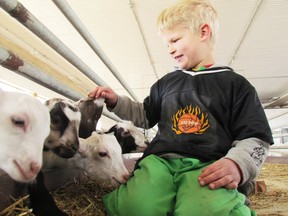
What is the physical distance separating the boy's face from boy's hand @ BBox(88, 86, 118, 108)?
0.34 metres

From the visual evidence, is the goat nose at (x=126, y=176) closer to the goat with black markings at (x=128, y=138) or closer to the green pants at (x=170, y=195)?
the green pants at (x=170, y=195)

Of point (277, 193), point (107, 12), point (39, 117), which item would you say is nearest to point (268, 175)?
point (277, 193)

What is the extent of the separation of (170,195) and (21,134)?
1.70 ft

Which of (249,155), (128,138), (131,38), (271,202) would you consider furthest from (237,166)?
(131,38)

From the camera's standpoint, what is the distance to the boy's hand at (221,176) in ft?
3.01

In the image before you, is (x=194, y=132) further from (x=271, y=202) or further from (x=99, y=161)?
(x=271, y=202)

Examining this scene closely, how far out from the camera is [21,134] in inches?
31.3

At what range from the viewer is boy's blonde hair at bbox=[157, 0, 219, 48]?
1326mm

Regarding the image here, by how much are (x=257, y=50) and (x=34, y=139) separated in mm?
5434

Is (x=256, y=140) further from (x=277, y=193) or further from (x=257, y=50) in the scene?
(x=257, y=50)

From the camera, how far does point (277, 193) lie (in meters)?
2.48

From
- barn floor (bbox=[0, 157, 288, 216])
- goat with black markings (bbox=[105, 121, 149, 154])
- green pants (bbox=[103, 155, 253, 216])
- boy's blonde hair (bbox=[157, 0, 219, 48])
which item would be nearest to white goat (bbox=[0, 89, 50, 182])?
barn floor (bbox=[0, 157, 288, 216])

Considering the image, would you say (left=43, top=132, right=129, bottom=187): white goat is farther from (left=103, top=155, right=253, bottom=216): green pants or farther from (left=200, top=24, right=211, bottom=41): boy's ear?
(left=200, top=24, right=211, bottom=41): boy's ear

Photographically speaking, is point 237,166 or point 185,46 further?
point 185,46
